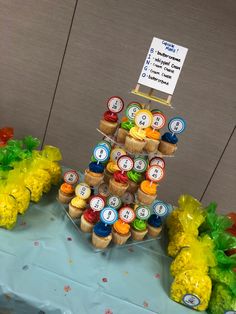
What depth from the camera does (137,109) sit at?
47.2 inches

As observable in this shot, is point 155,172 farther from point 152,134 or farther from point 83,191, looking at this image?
point 83,191

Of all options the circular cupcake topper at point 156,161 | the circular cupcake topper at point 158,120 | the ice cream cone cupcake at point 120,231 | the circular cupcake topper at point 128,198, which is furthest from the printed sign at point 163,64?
the ice cream cone cupcake at point 120,231

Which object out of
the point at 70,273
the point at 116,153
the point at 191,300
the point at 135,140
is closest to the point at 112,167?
the point at 116,153

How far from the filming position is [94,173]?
3.99 feet

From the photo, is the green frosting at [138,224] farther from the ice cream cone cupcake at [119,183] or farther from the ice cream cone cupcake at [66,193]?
the ice cream cone cupcake at [66,193]

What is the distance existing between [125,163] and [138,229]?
309 mm

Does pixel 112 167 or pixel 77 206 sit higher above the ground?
pixel 112 167

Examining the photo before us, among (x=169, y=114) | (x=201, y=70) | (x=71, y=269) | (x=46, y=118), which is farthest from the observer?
(x=46, y=118)

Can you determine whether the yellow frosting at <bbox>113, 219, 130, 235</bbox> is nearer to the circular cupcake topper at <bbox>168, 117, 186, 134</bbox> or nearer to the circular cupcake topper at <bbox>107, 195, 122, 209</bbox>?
the circular cupcake topper at <bbox>107, 195, 122, 209</bbox>

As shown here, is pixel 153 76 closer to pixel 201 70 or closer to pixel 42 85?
pixel 201 70

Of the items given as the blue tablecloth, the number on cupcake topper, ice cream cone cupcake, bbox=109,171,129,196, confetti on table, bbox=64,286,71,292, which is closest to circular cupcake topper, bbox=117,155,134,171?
ice cream cone cupcake, bbox=109,171,129,196

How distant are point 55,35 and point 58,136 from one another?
62 cm

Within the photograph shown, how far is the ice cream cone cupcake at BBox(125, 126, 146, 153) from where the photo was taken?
1141mm

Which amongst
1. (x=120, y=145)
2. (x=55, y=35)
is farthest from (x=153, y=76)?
(x=55, y=35)
